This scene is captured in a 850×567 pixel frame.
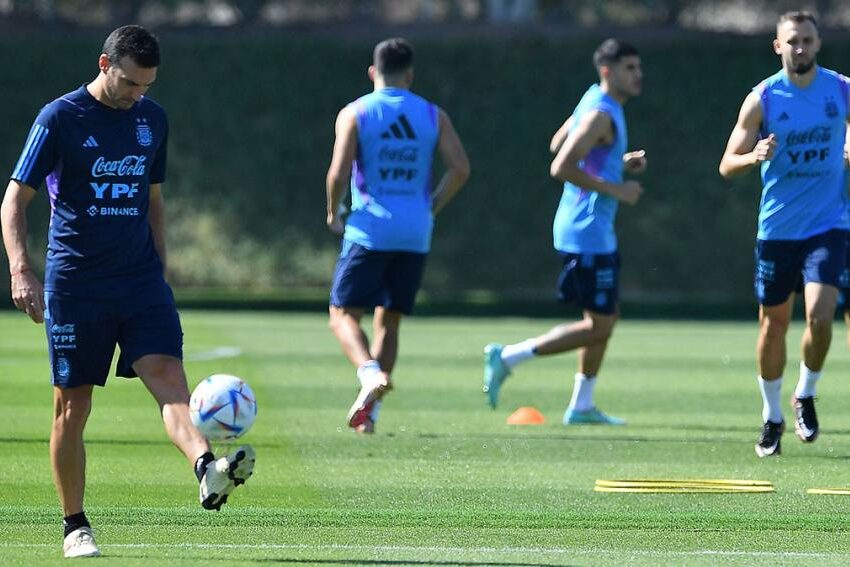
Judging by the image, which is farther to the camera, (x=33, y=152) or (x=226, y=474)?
(x=33, y=152)

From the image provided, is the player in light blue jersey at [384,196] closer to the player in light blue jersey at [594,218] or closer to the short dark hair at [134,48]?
the player in light blue jersey at [594,218]

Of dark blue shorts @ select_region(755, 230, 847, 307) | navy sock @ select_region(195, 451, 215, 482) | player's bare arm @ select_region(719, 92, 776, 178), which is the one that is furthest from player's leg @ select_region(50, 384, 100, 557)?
dark blue shorts @ select_region(755, 230, 847, 307)

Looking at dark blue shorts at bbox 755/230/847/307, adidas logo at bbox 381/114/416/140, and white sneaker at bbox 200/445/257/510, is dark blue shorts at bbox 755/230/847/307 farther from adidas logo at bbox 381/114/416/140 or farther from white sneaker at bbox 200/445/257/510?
white sneaker at bbox 200/445/257/510

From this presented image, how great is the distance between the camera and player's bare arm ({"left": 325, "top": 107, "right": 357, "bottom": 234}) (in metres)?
10.9

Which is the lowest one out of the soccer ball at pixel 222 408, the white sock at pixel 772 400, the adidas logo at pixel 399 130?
the white sock at pixel 772 400

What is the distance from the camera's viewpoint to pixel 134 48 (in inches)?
263

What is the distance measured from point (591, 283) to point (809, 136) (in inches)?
88.9

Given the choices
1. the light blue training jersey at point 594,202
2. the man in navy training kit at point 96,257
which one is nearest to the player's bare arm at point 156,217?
the man in navy training kit at point 96,257

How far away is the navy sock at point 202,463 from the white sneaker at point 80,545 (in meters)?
0.54

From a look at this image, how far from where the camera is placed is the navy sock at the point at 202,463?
21.5 ft

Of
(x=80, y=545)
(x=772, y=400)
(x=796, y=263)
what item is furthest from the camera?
(x=772, y=400)

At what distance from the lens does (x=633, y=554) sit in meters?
6.99

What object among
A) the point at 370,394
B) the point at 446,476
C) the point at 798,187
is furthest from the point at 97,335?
the point at 798,187

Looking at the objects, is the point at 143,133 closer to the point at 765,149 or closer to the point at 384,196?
the point at 765,149
